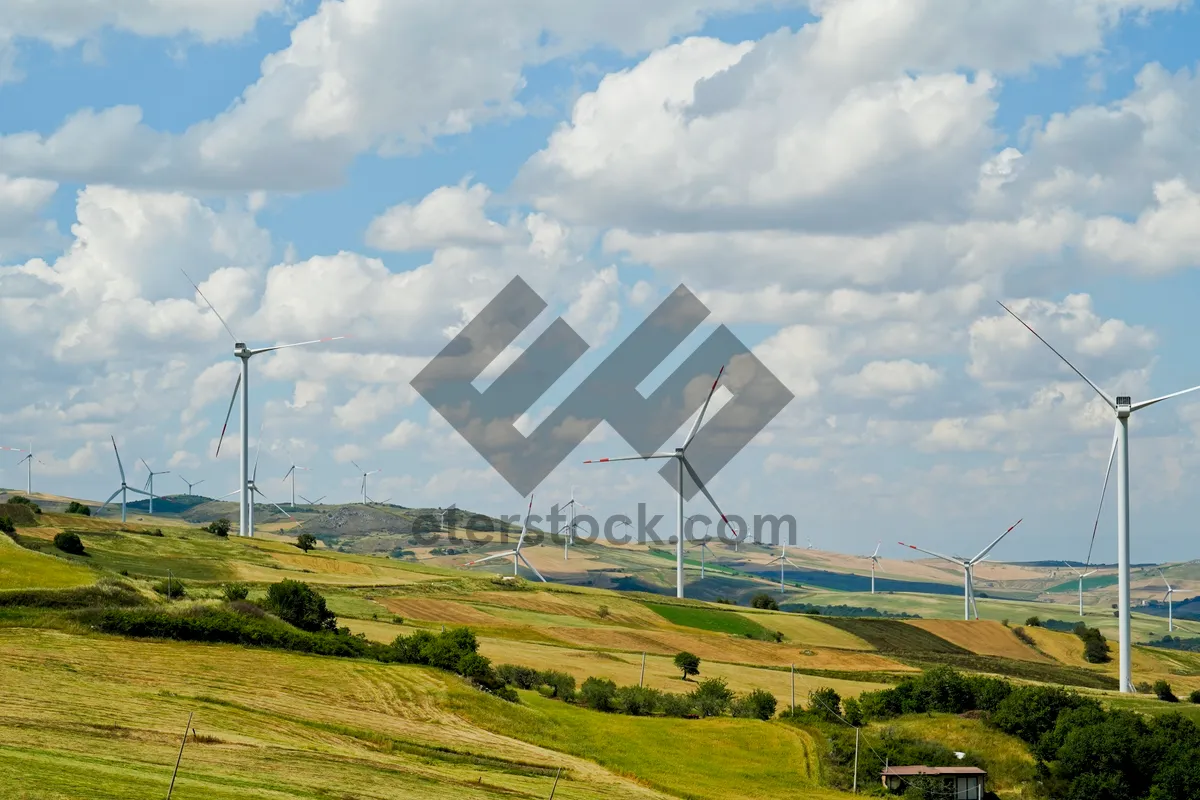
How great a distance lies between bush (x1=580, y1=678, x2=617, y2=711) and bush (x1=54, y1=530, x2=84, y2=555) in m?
63.9

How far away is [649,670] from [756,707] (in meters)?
19.3

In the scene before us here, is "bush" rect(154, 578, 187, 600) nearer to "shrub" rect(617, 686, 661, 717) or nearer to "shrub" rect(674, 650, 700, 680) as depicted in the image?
"shrub" rect(617, 686, 661, 717)

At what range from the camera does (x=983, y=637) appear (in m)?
163

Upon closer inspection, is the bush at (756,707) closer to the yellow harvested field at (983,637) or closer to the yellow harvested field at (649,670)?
the yellow harvested field at (649,670)

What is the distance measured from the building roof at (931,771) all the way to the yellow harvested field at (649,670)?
20466mm

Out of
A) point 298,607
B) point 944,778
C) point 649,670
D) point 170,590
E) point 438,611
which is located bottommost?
point 944,778

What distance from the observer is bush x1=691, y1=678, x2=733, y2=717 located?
86.9m

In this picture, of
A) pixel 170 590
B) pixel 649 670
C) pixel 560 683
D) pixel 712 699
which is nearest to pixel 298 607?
pixel 170 590

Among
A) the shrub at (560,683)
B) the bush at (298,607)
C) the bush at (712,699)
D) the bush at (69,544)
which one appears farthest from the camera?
the bush at (69,544)

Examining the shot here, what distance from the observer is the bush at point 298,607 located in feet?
306

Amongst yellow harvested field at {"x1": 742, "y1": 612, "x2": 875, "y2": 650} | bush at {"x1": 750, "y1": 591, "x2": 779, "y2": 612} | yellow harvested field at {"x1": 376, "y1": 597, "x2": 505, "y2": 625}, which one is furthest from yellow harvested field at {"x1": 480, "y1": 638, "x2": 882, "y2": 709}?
bush at {"x1": 750, "y1": 591, "x2": 779, "y2": 612}

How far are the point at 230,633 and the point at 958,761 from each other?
45239mm

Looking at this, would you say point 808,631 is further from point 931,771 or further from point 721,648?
point 931,771

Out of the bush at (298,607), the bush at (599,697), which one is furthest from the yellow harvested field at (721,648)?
the bush at (599,697)
